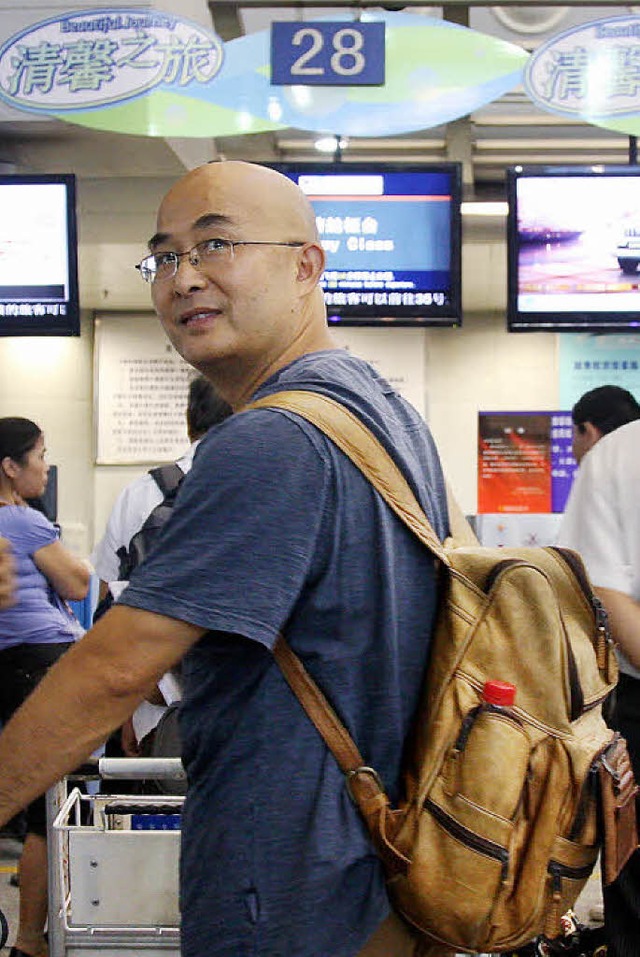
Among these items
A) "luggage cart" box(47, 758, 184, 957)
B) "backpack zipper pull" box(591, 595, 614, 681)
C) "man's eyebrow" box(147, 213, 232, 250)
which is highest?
"man's eyebrow" box(147, 213, 232, 250)

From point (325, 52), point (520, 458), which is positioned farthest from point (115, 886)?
point (520, 458)

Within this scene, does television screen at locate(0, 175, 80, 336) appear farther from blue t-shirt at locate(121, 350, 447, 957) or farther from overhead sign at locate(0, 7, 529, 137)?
blue t-shirt at locate(121, 350, 447, 957)

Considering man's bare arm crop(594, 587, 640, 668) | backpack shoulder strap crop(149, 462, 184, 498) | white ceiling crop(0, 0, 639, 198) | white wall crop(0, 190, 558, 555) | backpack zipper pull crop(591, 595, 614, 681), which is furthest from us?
white wall crop(0, 190, 558, 555)

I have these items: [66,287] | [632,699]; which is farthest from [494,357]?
[632,699]

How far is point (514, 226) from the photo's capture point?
5.21 m

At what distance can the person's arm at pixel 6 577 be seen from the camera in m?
2.03

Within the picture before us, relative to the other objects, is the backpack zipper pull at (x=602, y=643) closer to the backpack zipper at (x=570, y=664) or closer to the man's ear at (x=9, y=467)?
the backpack zipper at (x=570, y=664)

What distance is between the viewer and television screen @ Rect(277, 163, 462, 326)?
5.18m

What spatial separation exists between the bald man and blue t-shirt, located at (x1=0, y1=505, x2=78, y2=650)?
2876 mm

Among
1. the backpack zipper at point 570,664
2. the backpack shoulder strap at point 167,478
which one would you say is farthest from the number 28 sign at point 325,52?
the backpack zipper at point 570,664

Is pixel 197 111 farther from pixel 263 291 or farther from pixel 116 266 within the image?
pixel 263 291

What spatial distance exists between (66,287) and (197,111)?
1022 mm

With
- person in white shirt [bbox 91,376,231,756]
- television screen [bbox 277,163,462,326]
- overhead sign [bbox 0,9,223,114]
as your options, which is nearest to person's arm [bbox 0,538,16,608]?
person in white shirt [bbox 91,376,231,756]

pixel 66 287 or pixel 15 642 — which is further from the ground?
pixel 66 287
